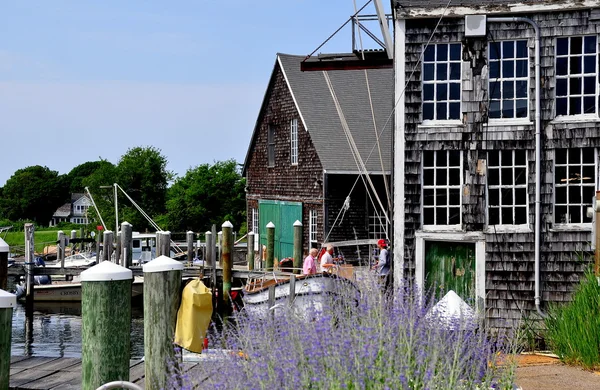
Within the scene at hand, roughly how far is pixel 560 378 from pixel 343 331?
5464mm

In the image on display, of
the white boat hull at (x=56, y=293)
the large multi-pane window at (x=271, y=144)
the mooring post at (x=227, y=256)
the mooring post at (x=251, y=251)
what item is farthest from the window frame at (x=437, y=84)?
the white boat hull at (x=56, y=293)

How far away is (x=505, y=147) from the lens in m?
17.6

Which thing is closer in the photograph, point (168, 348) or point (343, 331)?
point (343, 331)

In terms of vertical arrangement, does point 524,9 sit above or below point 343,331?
above

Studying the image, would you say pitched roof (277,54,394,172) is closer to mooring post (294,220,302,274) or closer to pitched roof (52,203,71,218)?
mooring post (294,220,302,274)

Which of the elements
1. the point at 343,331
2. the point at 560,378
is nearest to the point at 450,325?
the point at 343,331

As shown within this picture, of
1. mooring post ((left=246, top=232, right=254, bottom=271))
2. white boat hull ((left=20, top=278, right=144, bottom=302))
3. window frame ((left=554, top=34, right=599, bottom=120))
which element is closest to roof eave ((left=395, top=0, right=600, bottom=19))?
window frame ((left=554, top=34, right=599, bottom=120))

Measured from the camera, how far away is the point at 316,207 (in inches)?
1174

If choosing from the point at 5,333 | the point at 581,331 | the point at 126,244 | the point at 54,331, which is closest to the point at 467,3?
the point at 581,331

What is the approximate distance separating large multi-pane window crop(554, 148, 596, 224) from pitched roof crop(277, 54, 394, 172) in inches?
438

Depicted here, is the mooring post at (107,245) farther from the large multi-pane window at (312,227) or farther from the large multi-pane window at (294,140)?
the large multi-pane window at (312,227)

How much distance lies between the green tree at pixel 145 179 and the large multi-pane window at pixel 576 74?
4897cm

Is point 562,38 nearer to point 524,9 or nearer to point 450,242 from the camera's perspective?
point 524,9

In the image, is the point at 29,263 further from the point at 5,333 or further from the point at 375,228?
the point at 5,333
